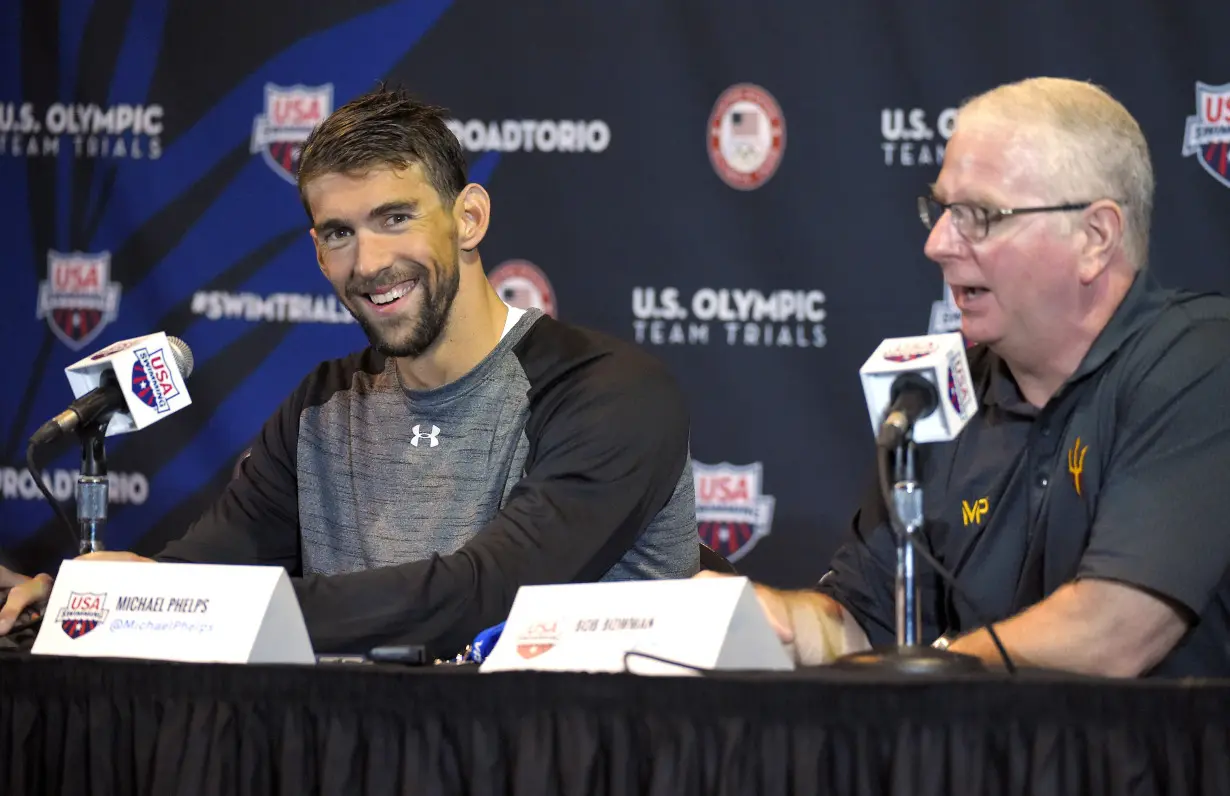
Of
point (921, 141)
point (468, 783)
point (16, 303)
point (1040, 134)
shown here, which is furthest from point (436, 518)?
point (16, 303)

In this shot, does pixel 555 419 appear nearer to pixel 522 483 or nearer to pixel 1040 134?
pixel 522 483

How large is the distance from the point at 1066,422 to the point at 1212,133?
1546 millimetres

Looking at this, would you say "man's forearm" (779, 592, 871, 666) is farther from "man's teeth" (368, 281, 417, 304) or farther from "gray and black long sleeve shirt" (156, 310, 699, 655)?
"man's teeth" (368, 281, 417, 304)

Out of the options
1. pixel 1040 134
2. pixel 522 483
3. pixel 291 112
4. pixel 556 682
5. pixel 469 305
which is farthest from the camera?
pixel 291 112

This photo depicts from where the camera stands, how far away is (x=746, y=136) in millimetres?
3787

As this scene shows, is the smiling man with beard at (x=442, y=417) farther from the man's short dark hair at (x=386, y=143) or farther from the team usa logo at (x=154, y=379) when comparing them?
the team usa logo at (x=154, y=379)

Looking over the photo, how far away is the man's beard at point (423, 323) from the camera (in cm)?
268

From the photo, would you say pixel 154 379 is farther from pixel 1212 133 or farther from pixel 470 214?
pixel 1212 133

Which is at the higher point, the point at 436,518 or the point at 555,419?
the point at 555,419

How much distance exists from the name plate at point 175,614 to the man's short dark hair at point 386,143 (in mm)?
909

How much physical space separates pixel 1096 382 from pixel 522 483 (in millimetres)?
925

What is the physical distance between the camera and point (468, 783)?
5.46ft

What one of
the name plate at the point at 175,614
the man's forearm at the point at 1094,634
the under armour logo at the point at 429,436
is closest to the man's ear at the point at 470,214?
the under armour logo at the point at 429,436

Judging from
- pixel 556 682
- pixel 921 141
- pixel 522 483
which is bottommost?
pixel 556 682
